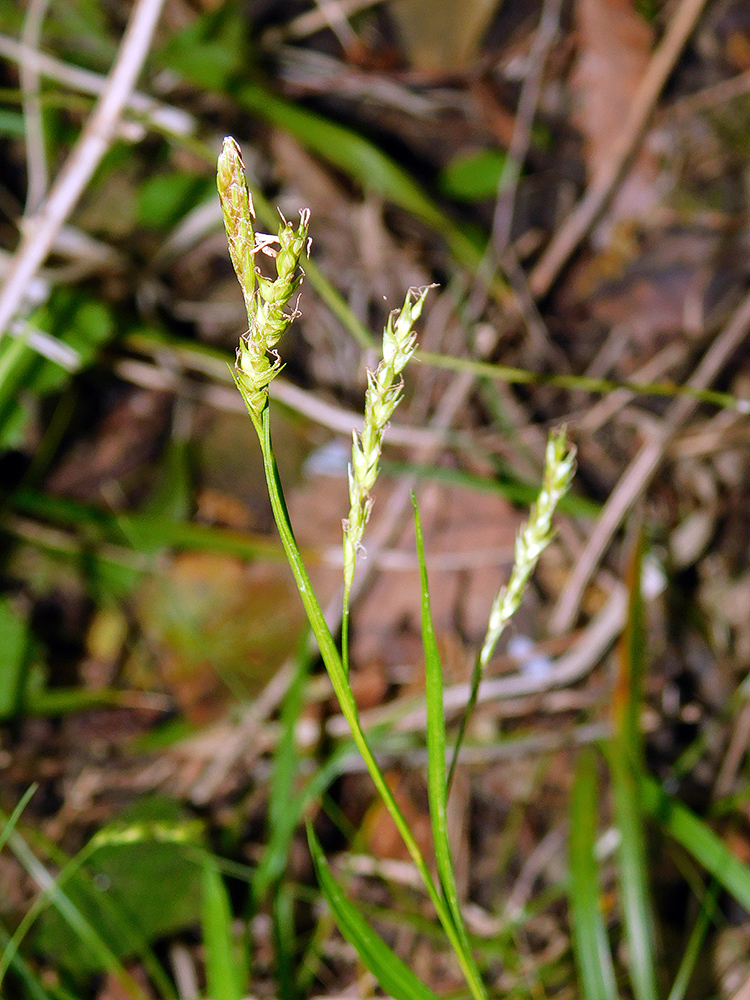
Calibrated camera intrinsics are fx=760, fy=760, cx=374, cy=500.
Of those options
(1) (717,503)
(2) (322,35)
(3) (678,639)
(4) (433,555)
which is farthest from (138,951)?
(2) (322,35)

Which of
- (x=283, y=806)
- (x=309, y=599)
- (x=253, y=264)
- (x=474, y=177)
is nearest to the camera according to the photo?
(x=253, y=264)

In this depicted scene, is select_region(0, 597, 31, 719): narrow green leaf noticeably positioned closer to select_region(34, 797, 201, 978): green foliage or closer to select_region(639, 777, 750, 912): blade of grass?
select_region(34, 797, 201, 978): green foliage

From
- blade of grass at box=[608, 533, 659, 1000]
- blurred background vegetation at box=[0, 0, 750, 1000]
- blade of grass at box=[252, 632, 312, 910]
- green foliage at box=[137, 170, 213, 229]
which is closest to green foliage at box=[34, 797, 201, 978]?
blurred background vegetation at box=[0, 0, 750, 1000]

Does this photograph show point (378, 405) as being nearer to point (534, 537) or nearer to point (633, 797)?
point (534, 537)

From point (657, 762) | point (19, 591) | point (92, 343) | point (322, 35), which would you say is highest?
point (322, 35)

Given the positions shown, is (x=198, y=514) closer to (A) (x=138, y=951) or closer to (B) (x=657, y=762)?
(A) (x=138, y=951)

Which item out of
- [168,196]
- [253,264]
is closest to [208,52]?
[168,196]
